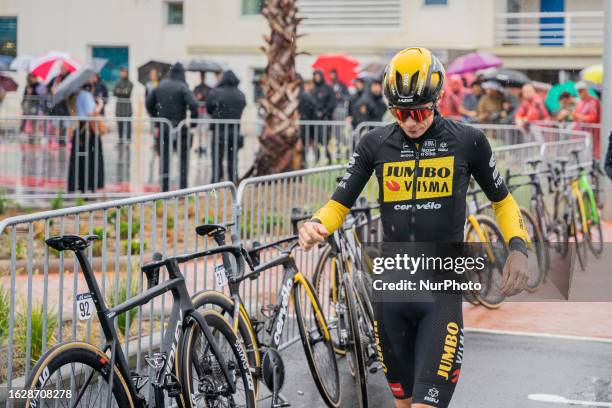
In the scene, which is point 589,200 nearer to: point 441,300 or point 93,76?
point 441,300

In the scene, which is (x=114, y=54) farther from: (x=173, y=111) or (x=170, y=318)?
(x=170, y=318)

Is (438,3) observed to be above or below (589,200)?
above

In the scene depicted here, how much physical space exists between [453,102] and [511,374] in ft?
46.2

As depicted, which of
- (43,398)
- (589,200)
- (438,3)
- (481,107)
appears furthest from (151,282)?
(438,3)

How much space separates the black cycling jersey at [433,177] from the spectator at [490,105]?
622 inches

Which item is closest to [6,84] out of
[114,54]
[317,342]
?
[114,54]

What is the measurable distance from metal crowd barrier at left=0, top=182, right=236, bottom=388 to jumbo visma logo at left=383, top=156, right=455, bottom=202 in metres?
1.44

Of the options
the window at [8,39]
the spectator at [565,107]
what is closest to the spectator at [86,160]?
the spectator at [565,107]

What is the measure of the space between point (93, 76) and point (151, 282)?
567 inches

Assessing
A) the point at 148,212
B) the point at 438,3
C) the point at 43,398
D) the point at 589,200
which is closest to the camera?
the point at 43,398

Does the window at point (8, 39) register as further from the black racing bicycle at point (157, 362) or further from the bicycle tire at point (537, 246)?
the black racing bicycle at point (157, 362)

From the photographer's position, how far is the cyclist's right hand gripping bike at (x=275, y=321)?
6078 millimetres

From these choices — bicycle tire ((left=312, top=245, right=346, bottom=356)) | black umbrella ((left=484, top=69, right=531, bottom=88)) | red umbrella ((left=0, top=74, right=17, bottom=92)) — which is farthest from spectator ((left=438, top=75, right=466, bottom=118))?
bicycle tire ((left=312, top=245, right=346, bottom=356))

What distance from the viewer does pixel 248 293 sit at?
7871 millimetres
